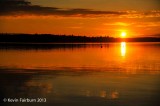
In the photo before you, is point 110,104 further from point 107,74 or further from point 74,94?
point 107,74

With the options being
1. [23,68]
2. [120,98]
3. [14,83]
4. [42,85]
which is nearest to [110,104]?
[120,98]

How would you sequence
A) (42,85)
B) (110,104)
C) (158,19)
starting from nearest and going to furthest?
(110,104)
(42,85)
(158,19)

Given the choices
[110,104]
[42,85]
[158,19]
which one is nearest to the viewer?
[110,104]

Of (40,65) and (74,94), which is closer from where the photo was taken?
(74,94)

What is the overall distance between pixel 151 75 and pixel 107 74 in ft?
2.67

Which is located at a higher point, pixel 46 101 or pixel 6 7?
pixel 6 7

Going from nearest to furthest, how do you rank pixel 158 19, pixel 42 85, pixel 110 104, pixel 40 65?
1. pixel 110 104
2. pixel 42 85
3. pixel 158 19
4. pixel 40 65

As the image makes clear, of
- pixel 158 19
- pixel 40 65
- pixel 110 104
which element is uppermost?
pixel 158 19

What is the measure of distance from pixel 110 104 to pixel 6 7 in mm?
2927

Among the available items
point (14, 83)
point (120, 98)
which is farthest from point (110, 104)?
point (14, 83)

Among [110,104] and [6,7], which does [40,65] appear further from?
[110,104]

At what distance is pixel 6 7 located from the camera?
23.9ft

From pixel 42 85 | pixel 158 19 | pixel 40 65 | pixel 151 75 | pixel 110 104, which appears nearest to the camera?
pixel 110 104

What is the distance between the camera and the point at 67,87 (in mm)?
6379
